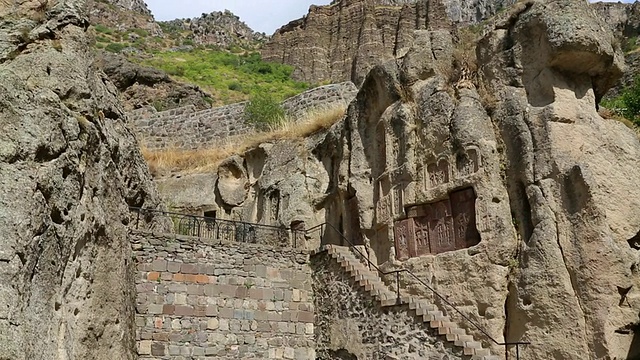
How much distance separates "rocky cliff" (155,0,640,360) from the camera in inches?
489

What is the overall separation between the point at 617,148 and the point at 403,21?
35.5 metres

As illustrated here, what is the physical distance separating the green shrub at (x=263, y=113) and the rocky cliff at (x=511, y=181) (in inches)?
337

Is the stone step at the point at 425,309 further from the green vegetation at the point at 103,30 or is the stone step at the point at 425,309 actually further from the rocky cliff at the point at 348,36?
the green vegetation at the point at 103,30

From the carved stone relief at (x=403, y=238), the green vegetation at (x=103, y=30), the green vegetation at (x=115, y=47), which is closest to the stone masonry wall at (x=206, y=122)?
the carved stone relief at (x=403, y=238)

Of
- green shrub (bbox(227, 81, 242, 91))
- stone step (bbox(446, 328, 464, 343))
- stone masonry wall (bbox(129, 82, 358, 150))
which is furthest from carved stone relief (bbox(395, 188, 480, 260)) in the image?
green shrub (bbox(227, 81, 242, 91))

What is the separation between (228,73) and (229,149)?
Answer: 78.3 feet

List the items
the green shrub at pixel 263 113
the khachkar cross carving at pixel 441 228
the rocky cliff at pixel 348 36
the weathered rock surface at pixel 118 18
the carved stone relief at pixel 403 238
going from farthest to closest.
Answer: the weathered rock surface at pixel 118 18
the rocky cliff at pixel 348 36
the green shrub at pixel 263 113
the carved stone relief at pixel 403 238
the khachkar cross carving at pixel 441 228

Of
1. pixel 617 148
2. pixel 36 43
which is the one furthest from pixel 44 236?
pixel 617 148

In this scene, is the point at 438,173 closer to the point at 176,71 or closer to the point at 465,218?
the point at 465,218

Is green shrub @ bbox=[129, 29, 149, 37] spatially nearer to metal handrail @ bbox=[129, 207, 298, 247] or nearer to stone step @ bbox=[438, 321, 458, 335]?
metal handrail @ bbox=[129, 207, 298, 247]

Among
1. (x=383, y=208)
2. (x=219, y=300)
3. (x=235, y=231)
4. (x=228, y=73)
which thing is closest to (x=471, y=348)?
(x=383, y=208)

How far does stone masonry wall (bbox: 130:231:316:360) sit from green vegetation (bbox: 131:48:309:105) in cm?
2487

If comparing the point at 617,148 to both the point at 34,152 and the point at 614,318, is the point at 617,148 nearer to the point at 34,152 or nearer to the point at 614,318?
the point at 614,318

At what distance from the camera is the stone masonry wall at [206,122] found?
27.6 metres
